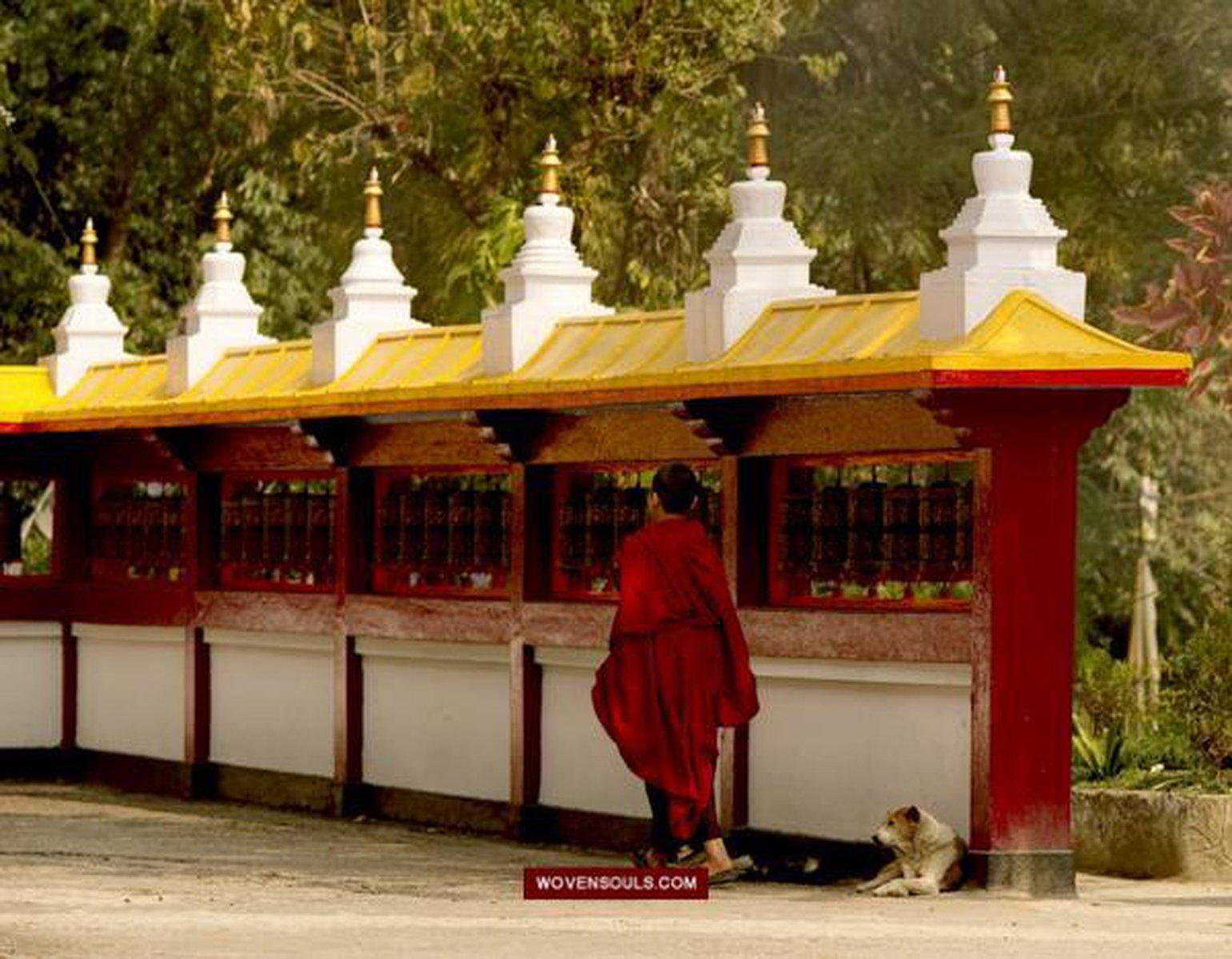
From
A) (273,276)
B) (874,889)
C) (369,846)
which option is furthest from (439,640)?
(273,276)

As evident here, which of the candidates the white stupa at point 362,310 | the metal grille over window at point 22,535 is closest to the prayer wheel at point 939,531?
the white stupa at point 362,310

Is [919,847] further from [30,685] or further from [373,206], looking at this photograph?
[30,685]

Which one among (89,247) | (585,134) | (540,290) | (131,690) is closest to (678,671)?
(540,290)

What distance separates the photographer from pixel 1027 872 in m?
15.6

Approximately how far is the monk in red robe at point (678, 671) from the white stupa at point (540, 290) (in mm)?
2544

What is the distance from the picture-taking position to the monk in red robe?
1598 cm

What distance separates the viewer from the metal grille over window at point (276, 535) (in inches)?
828

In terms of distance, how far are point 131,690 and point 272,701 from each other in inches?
72.6

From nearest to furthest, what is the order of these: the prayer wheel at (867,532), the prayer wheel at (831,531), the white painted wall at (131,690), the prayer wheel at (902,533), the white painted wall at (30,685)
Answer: the prayer wheel at (902,533) → the prayer wheel at (867,532) → the prayer wheel at (831,531) → the white painted wall at (131,690) → the white painted wall at (30,685)

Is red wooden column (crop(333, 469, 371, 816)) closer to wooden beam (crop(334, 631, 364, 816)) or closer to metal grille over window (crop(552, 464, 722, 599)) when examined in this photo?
wooden beam (crop(334, 631, 364, 816))

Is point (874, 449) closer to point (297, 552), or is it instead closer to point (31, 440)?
point (297, 552)

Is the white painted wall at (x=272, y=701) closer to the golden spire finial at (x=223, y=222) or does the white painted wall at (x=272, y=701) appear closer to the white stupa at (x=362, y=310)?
the white stupa at (x=362, y=310)

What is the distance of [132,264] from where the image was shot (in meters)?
36.7

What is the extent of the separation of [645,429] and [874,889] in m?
3.10
